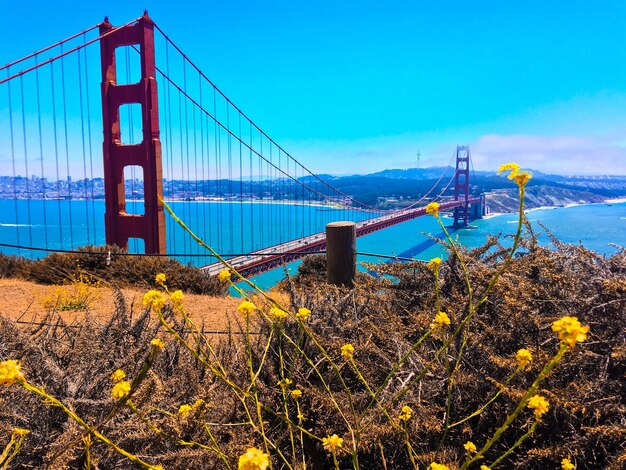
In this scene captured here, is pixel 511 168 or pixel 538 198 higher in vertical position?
pixel 511 168

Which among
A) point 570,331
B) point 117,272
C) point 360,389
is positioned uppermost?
point 570,331

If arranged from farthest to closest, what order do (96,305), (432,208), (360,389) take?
(96,305) → (360,389) → (432,208)

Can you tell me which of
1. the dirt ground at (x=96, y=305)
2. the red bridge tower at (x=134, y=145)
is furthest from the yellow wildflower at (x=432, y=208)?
the red bridge tower at (x=134, y=145)

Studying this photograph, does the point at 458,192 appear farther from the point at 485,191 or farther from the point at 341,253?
the point at 341,253

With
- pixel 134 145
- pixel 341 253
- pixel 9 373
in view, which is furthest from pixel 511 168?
pixel 134 145

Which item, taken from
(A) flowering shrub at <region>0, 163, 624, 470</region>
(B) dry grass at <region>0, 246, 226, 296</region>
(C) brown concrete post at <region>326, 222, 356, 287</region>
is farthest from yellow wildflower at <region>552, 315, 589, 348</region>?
(B) dry grass at <region>0, 246, 226, 296</region>

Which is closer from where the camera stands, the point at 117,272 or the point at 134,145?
the point at 117,272

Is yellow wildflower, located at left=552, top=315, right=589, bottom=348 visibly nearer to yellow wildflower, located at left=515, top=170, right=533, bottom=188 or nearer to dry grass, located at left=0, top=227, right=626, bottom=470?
yellow wildflower, located at left=515, top=170, right=533, bottom=188

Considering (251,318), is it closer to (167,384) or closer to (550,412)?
(167,384)
